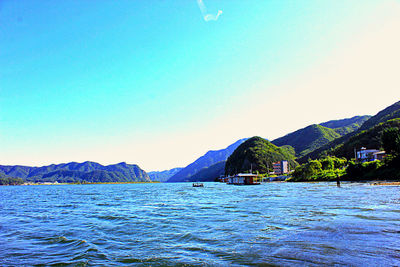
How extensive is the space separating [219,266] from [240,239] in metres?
4.28

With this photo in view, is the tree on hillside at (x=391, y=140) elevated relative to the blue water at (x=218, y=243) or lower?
elevated

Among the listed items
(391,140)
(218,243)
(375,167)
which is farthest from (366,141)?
(218,243)

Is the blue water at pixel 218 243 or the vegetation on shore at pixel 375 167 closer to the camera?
the blue water at pixel 218 243

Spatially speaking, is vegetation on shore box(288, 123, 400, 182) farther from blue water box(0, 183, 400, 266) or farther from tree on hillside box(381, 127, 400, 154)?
blue water box(0, 183, 400, 266)

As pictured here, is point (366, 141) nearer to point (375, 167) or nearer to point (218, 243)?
point (375, 167)

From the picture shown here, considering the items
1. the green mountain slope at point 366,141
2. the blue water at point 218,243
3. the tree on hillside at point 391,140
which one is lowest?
the blue water at point 218,243

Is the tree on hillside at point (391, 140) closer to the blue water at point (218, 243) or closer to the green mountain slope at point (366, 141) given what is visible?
the blue water at point (218, 243)

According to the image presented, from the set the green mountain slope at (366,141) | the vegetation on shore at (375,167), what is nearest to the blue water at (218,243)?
the vegetation on shore at (375,167)

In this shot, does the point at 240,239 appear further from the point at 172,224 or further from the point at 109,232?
the point at 109,232

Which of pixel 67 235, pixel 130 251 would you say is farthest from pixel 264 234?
pixel 67 235

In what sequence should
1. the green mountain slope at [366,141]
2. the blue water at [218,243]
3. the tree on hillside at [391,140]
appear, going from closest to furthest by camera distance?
the blue water at [218,243] < the tree on hillside at [391,140] < the green mountain slope at [366,141]

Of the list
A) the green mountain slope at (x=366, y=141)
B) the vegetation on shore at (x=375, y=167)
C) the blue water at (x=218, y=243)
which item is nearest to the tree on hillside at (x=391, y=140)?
the vegetation on shore at (x=375, y=167)

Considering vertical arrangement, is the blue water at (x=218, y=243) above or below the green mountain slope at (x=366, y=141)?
below

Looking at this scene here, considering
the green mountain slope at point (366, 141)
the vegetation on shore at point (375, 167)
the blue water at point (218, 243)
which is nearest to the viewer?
the blue water at point (218, 243)
